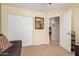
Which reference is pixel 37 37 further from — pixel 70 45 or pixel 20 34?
pixel 70 45

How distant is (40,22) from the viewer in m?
5.99

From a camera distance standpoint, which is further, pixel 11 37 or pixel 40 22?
pixel 40 22

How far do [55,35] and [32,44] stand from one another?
264 cm

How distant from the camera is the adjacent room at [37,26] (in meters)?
4.32

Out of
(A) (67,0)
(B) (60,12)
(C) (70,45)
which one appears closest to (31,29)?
(B) (60,12)

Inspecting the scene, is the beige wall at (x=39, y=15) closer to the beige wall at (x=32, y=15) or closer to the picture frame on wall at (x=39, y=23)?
the beige wall at (x=32, y=15)

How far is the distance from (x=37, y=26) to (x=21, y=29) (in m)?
0.98

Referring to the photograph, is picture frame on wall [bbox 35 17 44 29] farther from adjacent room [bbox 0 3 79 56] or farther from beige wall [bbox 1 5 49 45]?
beige wall [bbox 1 5 49 45]

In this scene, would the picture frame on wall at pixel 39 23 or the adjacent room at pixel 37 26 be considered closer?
the adjacent room at pixel 37 26

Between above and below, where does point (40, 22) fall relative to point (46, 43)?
above

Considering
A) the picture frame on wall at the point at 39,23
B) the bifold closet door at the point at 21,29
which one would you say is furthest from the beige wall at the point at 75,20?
the bifold closet door at the point at 21,29

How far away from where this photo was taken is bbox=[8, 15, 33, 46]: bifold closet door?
4.83 metres

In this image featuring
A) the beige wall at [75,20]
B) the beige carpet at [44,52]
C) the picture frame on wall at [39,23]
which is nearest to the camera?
the beige carpet at [44,52]

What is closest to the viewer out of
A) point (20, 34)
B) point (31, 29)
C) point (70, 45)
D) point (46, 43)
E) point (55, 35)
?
point (70, 45)
